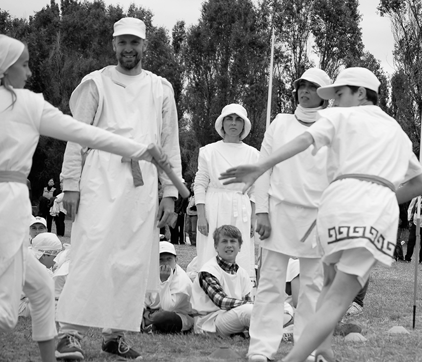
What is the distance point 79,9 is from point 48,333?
48064mm

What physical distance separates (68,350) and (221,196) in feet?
11.5

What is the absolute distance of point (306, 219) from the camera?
627 centimetres

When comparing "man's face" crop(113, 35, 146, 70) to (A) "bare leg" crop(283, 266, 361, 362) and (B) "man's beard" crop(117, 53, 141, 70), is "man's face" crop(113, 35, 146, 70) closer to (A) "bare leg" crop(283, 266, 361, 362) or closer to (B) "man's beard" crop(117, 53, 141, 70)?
(B) "man's beard" crop(117, 53, 141, 70)

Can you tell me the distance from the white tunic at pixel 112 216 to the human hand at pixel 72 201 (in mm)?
44

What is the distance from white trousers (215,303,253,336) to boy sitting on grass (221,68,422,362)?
2038mm

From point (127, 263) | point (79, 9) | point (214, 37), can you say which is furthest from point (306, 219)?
point (79, 9)

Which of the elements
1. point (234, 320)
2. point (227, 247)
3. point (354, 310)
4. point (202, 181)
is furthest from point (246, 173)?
point (354, 310)

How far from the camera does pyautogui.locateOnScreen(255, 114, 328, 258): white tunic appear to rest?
6.24 m

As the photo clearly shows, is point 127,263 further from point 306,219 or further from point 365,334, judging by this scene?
point 365,334

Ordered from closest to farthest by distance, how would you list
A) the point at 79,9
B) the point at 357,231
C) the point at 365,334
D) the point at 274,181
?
the point at 357,231 < the point at 274,181 < the point at 365,334 < the point at 79,9

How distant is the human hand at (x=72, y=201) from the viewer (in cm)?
605

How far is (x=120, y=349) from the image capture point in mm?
6105

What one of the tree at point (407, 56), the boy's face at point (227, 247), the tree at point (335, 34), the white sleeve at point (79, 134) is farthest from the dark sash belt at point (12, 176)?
the tree at point (335, 34)

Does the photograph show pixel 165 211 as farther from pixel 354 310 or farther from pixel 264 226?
pixel 354 310
